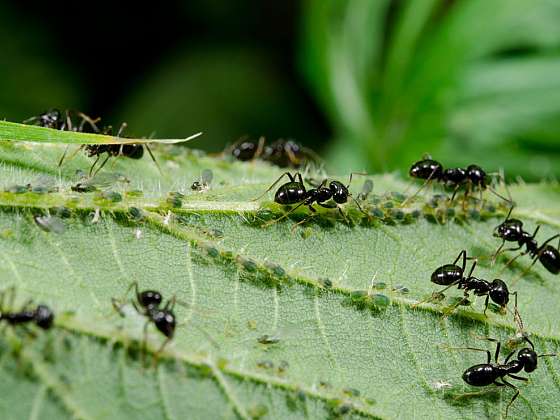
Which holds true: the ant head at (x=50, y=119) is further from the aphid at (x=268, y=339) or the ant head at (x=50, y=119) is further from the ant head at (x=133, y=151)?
the aphid at (x=268, y=339)

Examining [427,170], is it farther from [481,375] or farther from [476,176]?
[481,375]

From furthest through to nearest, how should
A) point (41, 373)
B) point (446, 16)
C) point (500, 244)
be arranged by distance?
1. point (446, 16)
2. point (500, 244)
3. point (41, 373)

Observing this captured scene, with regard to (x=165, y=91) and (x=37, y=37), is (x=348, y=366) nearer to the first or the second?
(x=165, y=91)

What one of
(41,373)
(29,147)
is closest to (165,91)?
(29,147)

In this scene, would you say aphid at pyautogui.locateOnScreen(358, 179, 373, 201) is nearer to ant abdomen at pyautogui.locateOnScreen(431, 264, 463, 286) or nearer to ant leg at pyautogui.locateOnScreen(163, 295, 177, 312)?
ant abdomen at pyautogui.locateOnScreen(431, 264, 463, 286)

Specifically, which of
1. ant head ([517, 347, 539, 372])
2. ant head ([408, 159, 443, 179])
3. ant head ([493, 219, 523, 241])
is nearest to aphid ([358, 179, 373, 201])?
ant head ([408, 159, 443, 179])

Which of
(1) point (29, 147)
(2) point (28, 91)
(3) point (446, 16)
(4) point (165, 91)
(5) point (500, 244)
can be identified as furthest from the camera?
(4) point (165, 91)
